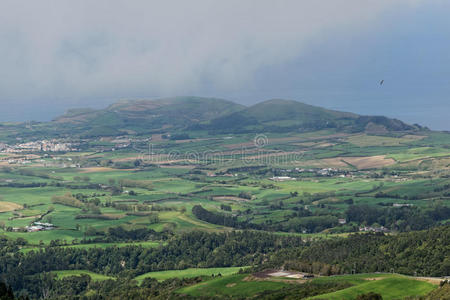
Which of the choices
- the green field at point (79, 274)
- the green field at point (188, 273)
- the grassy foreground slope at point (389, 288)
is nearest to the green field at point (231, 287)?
the green field at point (188, 273)

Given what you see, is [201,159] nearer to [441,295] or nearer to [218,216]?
[218,216]

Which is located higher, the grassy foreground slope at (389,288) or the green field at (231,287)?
the grassy foreground slope at (389,288)

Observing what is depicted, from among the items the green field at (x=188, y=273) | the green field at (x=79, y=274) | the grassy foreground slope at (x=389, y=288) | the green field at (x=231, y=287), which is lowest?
the green field at (x=79, y=274)

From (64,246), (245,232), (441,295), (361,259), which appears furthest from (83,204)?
(441,295)

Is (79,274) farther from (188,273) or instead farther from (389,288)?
(389,288)

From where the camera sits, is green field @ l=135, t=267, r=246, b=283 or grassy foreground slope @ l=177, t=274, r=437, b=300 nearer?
grassy foreground slope @ l=177, t=274, r=437, b=300

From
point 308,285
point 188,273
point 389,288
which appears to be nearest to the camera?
point 389,288

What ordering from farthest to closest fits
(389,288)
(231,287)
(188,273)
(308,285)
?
(188,273) → (231,287) → (308,285) → (389,288)

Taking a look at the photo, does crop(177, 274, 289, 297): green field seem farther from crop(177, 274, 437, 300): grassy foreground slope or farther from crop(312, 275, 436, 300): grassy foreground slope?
crop(312, 275, 436, 300): grassy foreground slope

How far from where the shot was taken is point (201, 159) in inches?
7667

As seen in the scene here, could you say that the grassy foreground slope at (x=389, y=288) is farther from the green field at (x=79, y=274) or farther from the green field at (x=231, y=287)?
the green field at (x=79, y=274)

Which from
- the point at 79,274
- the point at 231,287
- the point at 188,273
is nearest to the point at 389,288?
the point at 231,287

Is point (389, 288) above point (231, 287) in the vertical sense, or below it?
above

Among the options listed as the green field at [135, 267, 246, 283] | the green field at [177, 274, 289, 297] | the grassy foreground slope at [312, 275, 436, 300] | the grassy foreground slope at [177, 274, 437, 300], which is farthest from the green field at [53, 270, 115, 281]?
the grassy foreground slope at [312, 275, 436, 300]
